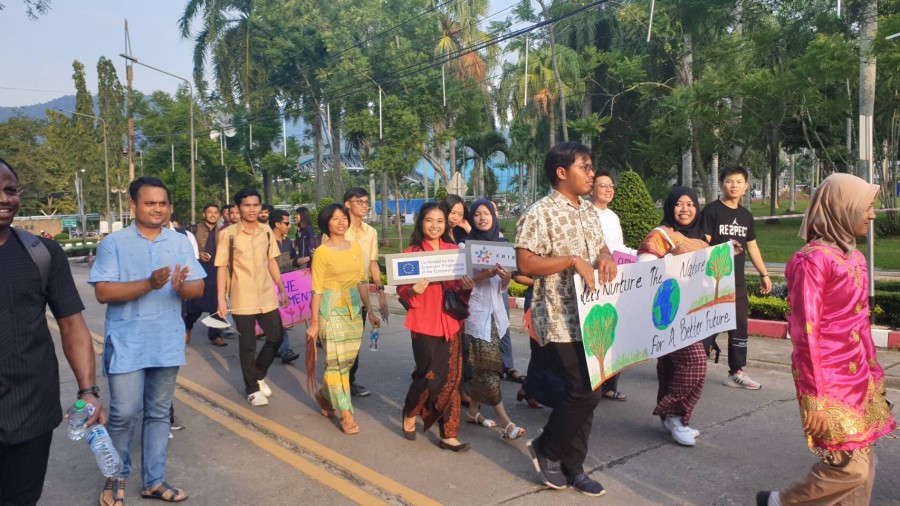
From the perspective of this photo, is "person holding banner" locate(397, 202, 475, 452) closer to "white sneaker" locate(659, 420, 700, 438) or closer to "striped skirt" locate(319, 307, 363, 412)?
"striped skirt" locate(319, 307, 363, 412)

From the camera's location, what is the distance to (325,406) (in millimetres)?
5852

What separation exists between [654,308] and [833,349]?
1610 mm

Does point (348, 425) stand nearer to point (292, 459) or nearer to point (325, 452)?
point (325, 452)

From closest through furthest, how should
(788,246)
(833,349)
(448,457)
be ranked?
(833,349), (448,457), (788,246)

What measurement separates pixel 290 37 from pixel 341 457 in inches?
1355

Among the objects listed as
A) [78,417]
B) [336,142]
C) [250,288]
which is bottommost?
[78,417]

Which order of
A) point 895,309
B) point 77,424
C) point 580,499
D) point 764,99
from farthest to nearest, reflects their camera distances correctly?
point 764,99 → point 895,309 → point 580,499 → point 77,424

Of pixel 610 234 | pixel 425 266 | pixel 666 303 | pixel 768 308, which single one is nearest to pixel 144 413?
pixel 425 266

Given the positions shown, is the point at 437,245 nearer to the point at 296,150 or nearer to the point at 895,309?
the point at 895,309

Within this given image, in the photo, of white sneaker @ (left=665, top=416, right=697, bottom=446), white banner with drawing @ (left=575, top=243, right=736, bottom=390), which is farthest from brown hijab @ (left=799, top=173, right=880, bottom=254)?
white sneaker @ (left=665, top=416, right=697, bottom=446)

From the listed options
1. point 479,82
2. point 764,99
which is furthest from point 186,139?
point 764,99

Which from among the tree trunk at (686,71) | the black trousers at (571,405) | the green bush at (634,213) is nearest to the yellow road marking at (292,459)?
the black trousers at (571,405)

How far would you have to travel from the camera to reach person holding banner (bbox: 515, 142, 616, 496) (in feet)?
13.0

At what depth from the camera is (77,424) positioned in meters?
2.86
